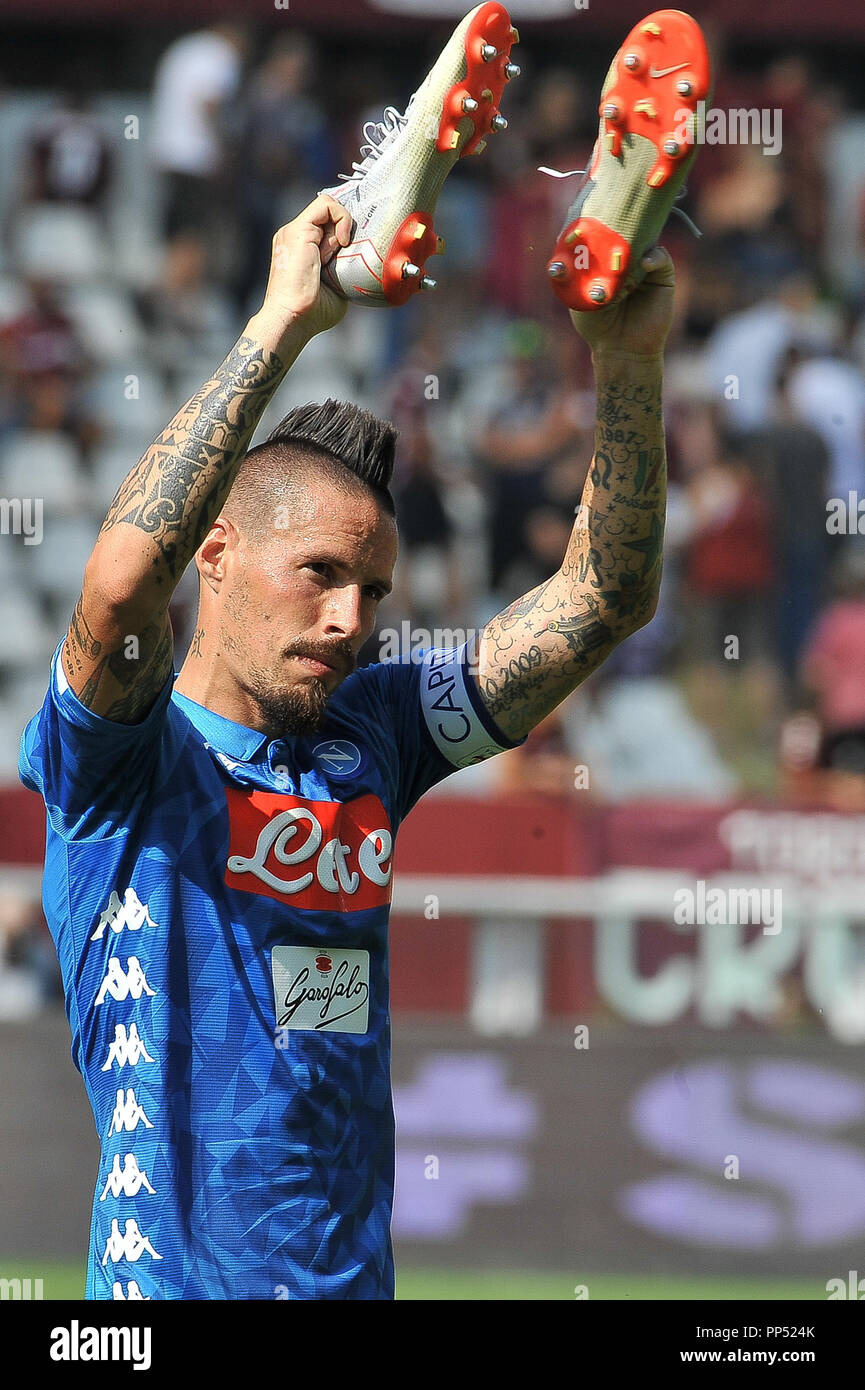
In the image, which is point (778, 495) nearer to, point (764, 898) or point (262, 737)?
point (764, 898)

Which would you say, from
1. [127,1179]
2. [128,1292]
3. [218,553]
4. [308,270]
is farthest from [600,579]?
[128,1292]

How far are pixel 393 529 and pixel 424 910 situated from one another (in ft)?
14.8

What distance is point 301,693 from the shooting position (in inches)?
114

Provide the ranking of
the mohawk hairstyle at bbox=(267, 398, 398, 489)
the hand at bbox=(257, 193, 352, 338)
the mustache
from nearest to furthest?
1. the hand at bbox=(257, 193, 352, 338)
2. the mustache
3. the mohawk hairstyle at bbox=(267, 398, 398, 489)

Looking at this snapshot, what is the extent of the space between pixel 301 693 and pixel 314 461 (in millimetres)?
446

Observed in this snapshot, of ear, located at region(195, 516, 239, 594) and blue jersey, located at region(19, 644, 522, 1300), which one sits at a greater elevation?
ear, located at region(195, 516, 239, 594)

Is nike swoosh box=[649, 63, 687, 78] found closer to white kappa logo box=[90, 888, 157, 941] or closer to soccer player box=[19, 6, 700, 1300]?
soccer player box=[19, 6, 700, 1300]

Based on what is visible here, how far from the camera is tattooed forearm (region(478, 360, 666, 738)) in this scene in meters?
3.01
